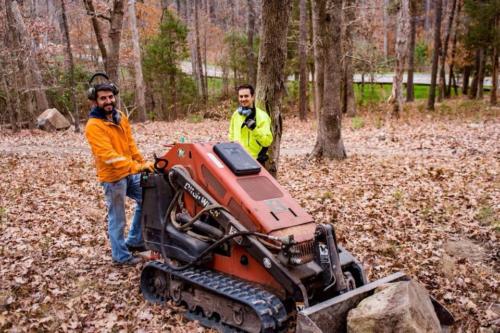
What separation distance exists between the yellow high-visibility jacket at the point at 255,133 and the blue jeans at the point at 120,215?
1.51 metres

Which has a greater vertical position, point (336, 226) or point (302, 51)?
point (302, 51)

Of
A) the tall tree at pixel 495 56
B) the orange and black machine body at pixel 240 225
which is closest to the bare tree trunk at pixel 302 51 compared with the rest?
the tall tree at pixel 495 56

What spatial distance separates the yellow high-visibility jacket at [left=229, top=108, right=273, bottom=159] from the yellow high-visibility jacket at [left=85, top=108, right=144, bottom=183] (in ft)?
4.94

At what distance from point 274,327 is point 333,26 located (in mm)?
9393

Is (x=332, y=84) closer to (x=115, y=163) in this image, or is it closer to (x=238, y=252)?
(x=115, y=163)

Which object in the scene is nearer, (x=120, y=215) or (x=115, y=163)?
(x=115, y=163)

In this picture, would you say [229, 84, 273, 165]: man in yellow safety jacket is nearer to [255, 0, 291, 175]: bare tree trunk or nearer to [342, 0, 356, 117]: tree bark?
[255, 0, 291, 175]: bare tree trunk

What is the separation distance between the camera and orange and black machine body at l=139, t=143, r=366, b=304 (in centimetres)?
441

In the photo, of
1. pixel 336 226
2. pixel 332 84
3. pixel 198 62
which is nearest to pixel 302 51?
pixel 332 84

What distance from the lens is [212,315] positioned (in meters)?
4.91

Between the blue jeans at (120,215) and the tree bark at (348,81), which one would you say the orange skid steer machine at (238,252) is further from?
the tree bark at (348,81)

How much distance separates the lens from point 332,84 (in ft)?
39.5

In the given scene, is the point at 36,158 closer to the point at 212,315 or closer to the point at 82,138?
the point at 82,138

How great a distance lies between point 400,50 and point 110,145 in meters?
16.3
